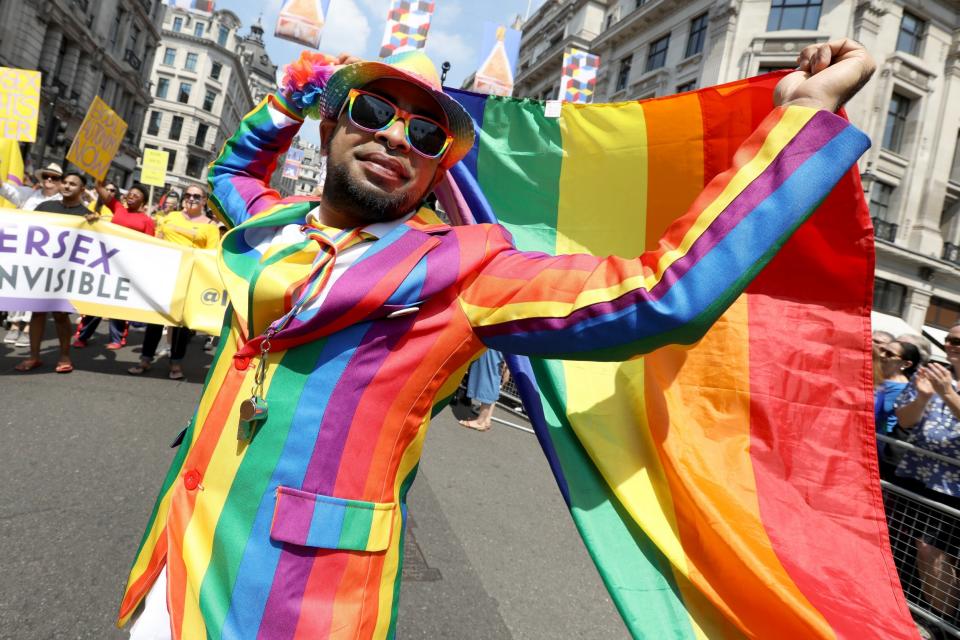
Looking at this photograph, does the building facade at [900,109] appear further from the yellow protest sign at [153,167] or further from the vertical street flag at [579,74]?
the yellow protest sign at [153,167]

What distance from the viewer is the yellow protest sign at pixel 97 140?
7215 millimetres

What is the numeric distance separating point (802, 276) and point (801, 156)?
0.65 meters

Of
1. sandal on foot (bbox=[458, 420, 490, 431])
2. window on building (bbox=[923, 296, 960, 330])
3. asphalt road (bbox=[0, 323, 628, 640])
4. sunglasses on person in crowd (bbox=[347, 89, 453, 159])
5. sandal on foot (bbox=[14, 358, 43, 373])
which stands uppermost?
window on building (bbox=[923, 296, 960, 330])

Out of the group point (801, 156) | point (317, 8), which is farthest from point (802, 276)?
point (317, 8)

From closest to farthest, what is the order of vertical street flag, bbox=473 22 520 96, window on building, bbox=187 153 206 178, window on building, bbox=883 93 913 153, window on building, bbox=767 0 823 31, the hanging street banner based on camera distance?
the hanging street banner < vertical street flag, bbox=473 22 520 96 < window on building, bbox=767 0 823 31 < window on building, bbox=883 93 913 153 < window on building, bbox=187 153 206 178

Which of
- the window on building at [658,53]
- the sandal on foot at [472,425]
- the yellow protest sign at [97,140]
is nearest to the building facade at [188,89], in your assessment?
the window on building at [658,53]

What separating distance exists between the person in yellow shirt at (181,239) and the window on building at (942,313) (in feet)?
76.0

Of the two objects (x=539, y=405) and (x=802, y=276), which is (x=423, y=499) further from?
(x=802, y=276)

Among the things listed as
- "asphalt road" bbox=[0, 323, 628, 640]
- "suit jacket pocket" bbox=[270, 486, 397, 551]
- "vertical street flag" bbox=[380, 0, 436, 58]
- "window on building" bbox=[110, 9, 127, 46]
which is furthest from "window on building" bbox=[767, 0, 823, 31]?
"window on building" bbox=[110, 9, 127, 46]

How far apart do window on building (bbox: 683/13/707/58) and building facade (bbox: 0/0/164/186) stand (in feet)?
69.9

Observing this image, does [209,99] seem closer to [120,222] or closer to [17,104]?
[17,104]

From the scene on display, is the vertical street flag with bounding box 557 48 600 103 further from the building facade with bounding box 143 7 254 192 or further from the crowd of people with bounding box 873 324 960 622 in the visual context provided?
the building facade with bounding box 143 7 254 192

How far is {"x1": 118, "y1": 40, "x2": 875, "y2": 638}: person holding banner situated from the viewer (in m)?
0.94

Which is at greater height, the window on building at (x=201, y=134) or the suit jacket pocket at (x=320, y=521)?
the window on building at (x=201, y=134)
